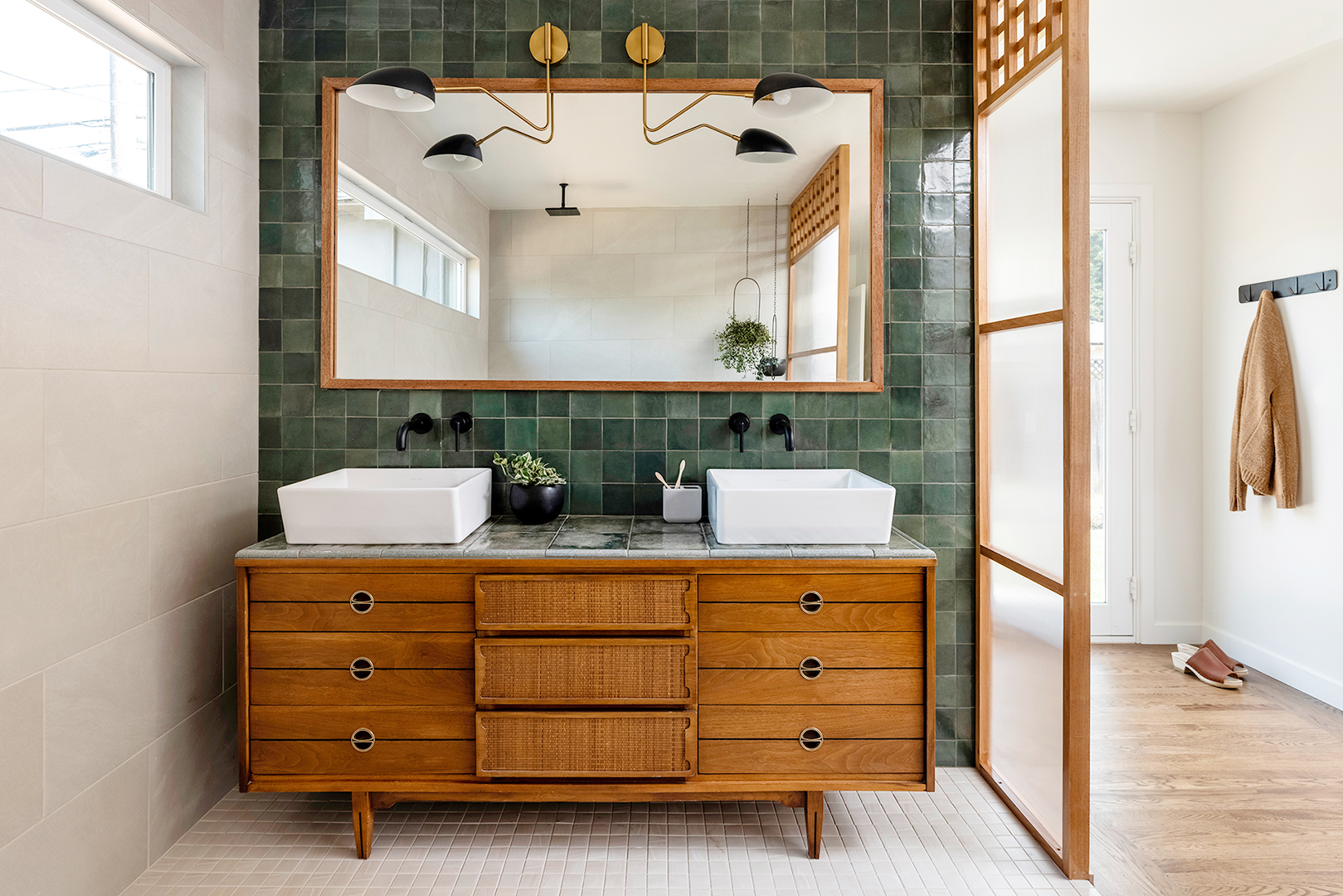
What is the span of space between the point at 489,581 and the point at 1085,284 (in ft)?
5.44

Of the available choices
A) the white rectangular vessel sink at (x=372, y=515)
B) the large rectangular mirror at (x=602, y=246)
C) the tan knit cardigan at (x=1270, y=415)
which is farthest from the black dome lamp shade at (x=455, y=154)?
the tan knit cardigan at (x=1270, y=415)

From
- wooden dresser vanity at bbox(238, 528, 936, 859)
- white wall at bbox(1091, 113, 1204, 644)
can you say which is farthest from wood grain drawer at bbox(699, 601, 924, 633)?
white wall at bbox(1091, 113, 1204, 644)

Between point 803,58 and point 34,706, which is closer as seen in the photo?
point 34,706

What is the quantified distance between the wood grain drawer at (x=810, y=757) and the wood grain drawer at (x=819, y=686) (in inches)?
4.4

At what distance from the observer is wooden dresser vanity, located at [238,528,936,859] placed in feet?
6.18

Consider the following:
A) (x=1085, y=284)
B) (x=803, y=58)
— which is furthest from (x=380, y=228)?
(x=1085, y=284)

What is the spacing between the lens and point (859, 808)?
7.28ft

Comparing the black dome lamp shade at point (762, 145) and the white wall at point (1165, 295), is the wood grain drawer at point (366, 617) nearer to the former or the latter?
the black dome lamp shade at point (762, 145)

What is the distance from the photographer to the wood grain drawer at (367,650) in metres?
1.89

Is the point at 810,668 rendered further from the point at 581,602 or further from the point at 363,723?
the point at 363,723

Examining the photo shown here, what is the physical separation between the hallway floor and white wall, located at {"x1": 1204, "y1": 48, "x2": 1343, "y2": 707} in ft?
6.09

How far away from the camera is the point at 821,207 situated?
7.88 feet

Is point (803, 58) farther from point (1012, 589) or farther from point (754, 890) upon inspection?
point (754, 890)

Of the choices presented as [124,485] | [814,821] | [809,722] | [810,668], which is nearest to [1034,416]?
[810,668]
